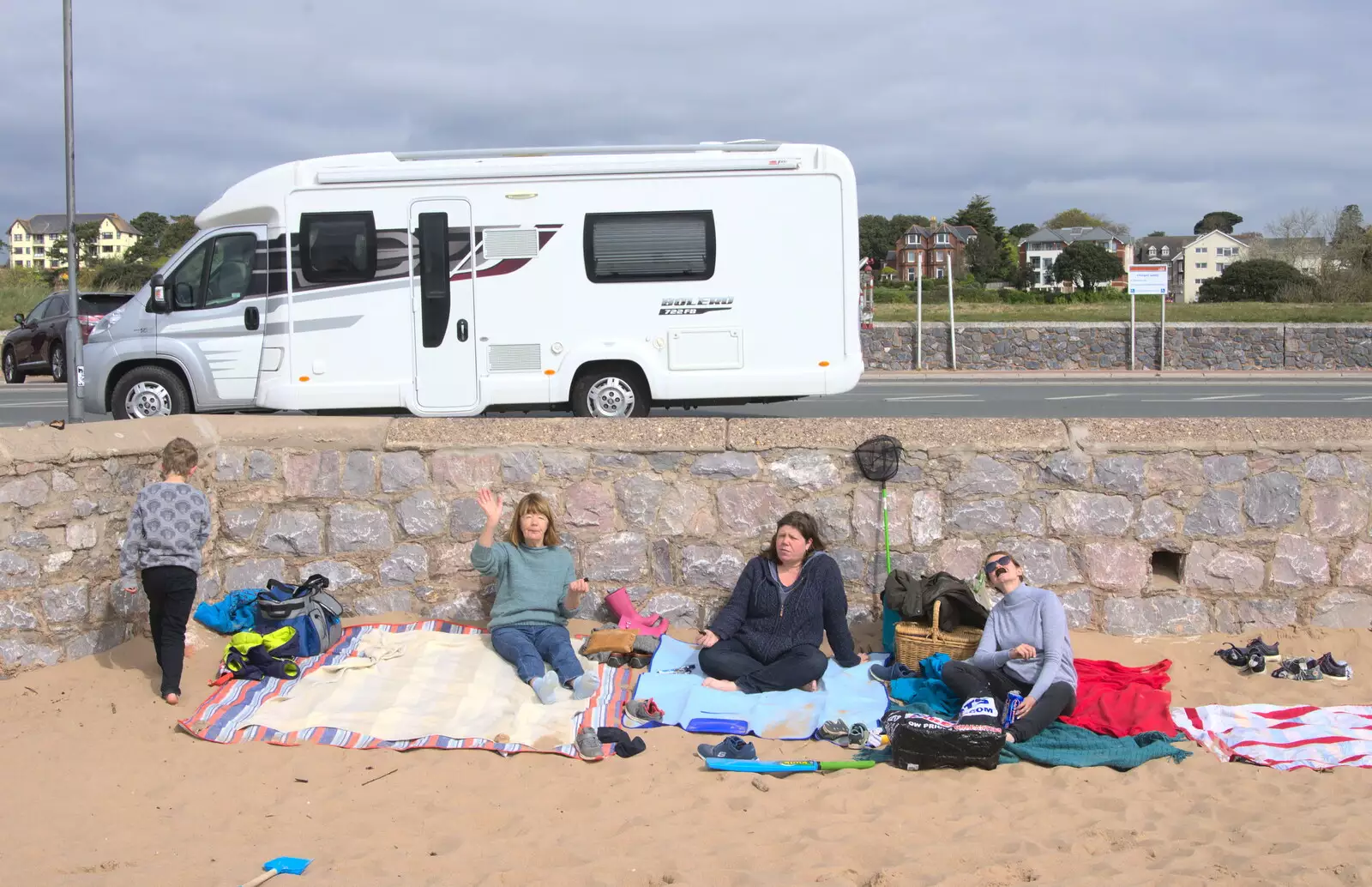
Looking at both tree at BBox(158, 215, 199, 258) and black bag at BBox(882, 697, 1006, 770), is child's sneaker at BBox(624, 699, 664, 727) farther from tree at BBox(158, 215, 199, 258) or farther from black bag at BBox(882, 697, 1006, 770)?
tree at BBox(158, 215, 199, 258)

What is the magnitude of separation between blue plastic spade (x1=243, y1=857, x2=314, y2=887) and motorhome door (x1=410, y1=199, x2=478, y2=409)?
17.9 ft

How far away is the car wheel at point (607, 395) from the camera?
937cm

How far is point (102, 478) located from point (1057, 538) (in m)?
5.06

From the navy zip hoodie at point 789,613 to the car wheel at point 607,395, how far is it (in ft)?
11.8

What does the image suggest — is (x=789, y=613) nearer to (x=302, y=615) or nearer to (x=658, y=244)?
(x=302, y=615)

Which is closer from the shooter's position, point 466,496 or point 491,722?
point 491,722

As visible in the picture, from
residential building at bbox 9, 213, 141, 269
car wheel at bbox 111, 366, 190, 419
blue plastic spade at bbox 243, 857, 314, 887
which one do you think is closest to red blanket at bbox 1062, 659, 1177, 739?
blue plastic spade at bbox 243, 857, 314, 887

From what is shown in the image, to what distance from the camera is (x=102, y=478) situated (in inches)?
236

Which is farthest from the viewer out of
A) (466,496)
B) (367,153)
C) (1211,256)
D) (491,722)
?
(1211,256)

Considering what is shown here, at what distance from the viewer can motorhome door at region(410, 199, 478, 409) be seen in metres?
9.13

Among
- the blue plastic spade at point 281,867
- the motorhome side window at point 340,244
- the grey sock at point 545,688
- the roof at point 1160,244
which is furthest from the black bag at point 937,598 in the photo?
the roof at point 1160,244

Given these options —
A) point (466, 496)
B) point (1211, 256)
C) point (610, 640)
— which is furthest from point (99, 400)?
point (1211, 256)

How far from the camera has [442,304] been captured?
9211mm

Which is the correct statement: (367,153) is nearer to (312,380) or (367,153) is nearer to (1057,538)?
(312,380)
